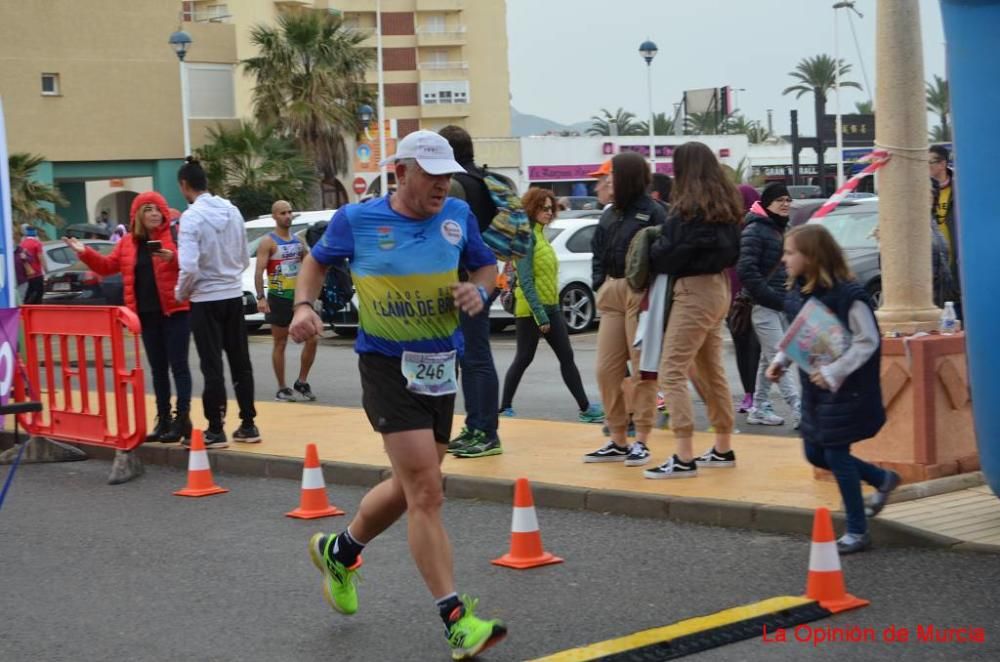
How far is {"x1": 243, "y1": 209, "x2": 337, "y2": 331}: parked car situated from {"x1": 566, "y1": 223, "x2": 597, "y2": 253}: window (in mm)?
3653

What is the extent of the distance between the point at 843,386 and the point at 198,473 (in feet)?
14.8

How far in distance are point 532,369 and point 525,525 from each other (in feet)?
30.9

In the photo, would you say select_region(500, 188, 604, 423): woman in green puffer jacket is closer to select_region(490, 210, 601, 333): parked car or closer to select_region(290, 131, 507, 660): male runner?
select_region(290, 131, 507, 660): male runner

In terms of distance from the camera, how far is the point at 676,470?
844 centimetres

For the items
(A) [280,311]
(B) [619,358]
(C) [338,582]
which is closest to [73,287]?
(A) [280,311]

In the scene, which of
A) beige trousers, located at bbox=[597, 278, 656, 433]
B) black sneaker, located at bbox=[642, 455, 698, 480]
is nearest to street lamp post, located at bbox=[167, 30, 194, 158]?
beige trousers, located at bbox=[597, 278, 656, 433]

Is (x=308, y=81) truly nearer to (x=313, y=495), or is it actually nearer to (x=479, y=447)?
(x=479, y=447)

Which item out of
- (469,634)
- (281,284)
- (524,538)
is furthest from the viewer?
(281,284)

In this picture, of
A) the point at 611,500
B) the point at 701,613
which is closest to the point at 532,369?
the point at 611,500

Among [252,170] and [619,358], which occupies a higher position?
[252,170]

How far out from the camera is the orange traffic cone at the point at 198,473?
9391 millimetres

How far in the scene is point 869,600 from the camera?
236 inches

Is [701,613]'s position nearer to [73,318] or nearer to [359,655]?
[359,655]

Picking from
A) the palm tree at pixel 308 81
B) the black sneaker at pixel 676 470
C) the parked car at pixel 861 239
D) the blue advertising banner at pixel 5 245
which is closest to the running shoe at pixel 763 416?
the black sneaker at pixel 676 470
